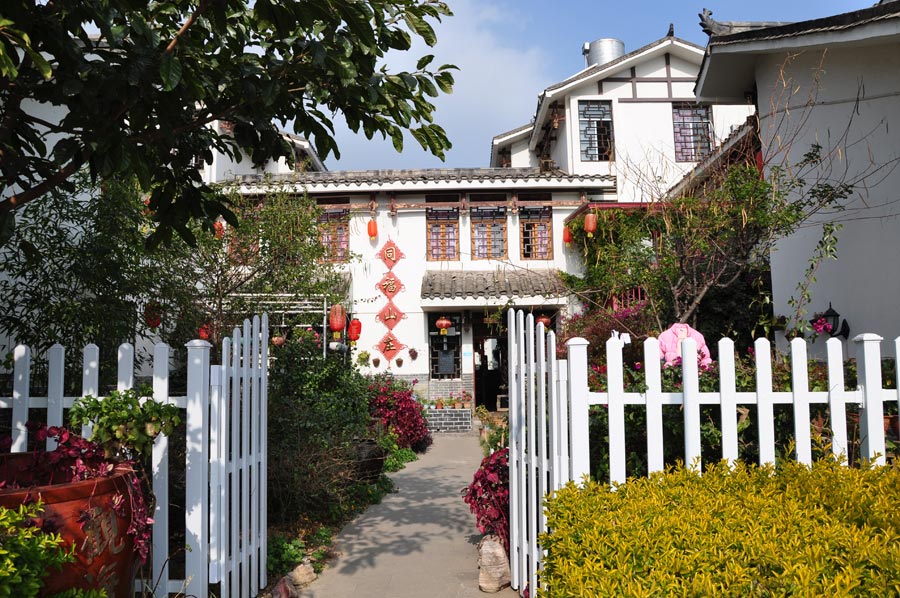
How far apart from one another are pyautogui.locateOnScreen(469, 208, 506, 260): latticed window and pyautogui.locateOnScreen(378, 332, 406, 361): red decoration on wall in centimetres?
263

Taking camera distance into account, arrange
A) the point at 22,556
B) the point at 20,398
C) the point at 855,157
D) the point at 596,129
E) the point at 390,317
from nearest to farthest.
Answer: the point at 22,556 → the point at 20,398 → the point at 855,157 → the point at 390,317 → the point at 596,129

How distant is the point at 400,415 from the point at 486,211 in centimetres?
617

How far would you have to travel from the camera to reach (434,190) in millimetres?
15844

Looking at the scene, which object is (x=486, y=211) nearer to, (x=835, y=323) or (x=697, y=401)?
(x=835, y=323)

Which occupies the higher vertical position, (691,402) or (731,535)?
(691,402)

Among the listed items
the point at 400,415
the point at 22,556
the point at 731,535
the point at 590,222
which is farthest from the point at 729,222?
the point at 590,222

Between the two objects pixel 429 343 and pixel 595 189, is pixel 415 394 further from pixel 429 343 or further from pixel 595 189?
pixel 595 189

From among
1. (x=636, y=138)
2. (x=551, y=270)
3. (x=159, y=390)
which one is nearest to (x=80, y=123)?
(x=159, y=390)

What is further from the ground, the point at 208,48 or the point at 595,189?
the point at 595,189

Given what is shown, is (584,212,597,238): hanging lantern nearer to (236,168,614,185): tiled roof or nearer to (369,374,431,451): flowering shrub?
(236,168,614,185): tiled roof

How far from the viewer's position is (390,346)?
1563 cm

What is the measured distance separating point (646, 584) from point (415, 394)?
13160 mm

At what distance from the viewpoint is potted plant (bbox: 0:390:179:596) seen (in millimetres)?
2635

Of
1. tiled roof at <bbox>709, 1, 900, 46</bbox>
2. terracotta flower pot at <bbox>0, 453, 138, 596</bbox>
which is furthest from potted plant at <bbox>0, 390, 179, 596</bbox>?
tiled roof at <bbox>709, 1, 900, 46</bbox>
